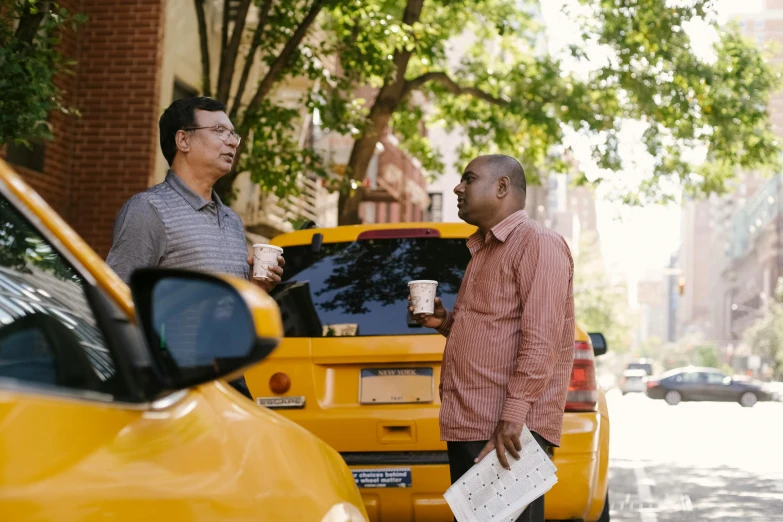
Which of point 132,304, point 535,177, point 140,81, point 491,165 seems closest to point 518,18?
point 535,177

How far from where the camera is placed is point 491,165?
13.9 ft

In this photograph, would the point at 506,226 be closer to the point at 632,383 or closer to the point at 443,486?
the point at 443,486

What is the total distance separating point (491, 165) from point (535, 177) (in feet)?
61.1

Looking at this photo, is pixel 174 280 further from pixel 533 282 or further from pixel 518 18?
pixel 518 18

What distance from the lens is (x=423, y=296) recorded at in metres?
4.52

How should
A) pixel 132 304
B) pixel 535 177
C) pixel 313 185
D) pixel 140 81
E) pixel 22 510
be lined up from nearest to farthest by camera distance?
1. pixel 22 510
2. pixel 132 304
3. pixel 140 81
4. pixel 535 177
5. pixel 313 185

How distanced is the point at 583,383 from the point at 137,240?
2779 millimetres

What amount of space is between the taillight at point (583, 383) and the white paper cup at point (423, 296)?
154 cm

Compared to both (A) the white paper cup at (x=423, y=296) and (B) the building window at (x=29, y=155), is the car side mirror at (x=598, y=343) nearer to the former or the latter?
(A) the white paper cup at (x=423, y=296)

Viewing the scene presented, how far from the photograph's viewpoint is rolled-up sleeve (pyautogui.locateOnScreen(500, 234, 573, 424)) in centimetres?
397

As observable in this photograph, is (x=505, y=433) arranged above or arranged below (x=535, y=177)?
below

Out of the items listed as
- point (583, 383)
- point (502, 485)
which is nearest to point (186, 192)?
point (502, 485)

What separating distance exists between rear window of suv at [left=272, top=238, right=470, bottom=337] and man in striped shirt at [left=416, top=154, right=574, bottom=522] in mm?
1470

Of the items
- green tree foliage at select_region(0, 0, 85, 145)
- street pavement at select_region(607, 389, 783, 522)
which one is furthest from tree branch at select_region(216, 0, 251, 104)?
street pavement at select_region(607, 389, 783, 522)
